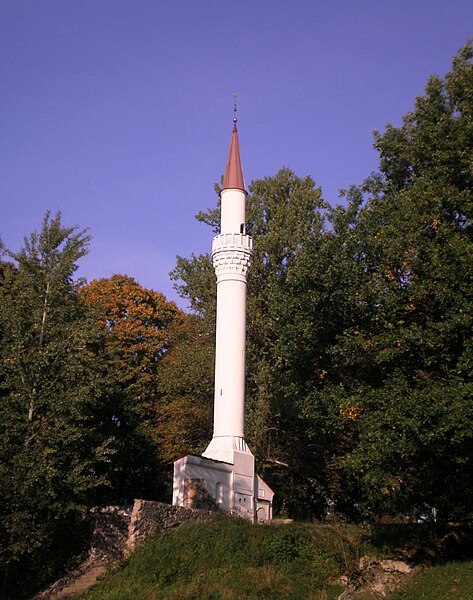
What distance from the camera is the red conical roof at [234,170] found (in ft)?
114

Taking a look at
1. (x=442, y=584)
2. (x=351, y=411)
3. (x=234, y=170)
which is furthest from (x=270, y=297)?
(x=442, y=584)

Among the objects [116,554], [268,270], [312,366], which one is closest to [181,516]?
A: [116,554]

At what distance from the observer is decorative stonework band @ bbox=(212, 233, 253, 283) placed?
109ft

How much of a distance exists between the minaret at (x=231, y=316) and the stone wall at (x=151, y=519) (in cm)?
419

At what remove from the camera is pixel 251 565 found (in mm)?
22516

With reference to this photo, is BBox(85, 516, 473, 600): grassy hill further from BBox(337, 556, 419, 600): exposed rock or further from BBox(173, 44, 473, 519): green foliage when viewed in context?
BBox(173, 44, 473, 519): green foliage

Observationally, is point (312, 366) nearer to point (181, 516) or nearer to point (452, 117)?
point (181, 516)

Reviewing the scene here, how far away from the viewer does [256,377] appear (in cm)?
3497

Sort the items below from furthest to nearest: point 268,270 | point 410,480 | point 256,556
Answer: point 268,270
point 256,556
point 410,480

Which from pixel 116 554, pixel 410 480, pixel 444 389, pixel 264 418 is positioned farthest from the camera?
pixel 264 418

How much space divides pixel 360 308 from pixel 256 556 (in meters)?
8.24

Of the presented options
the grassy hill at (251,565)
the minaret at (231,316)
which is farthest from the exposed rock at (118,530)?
the minaret at (231,316)

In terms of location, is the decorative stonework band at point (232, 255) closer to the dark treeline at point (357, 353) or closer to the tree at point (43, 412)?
the dark treeline at point (357, 353)

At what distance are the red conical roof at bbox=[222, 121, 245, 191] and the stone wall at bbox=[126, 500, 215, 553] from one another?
15.3 meters
